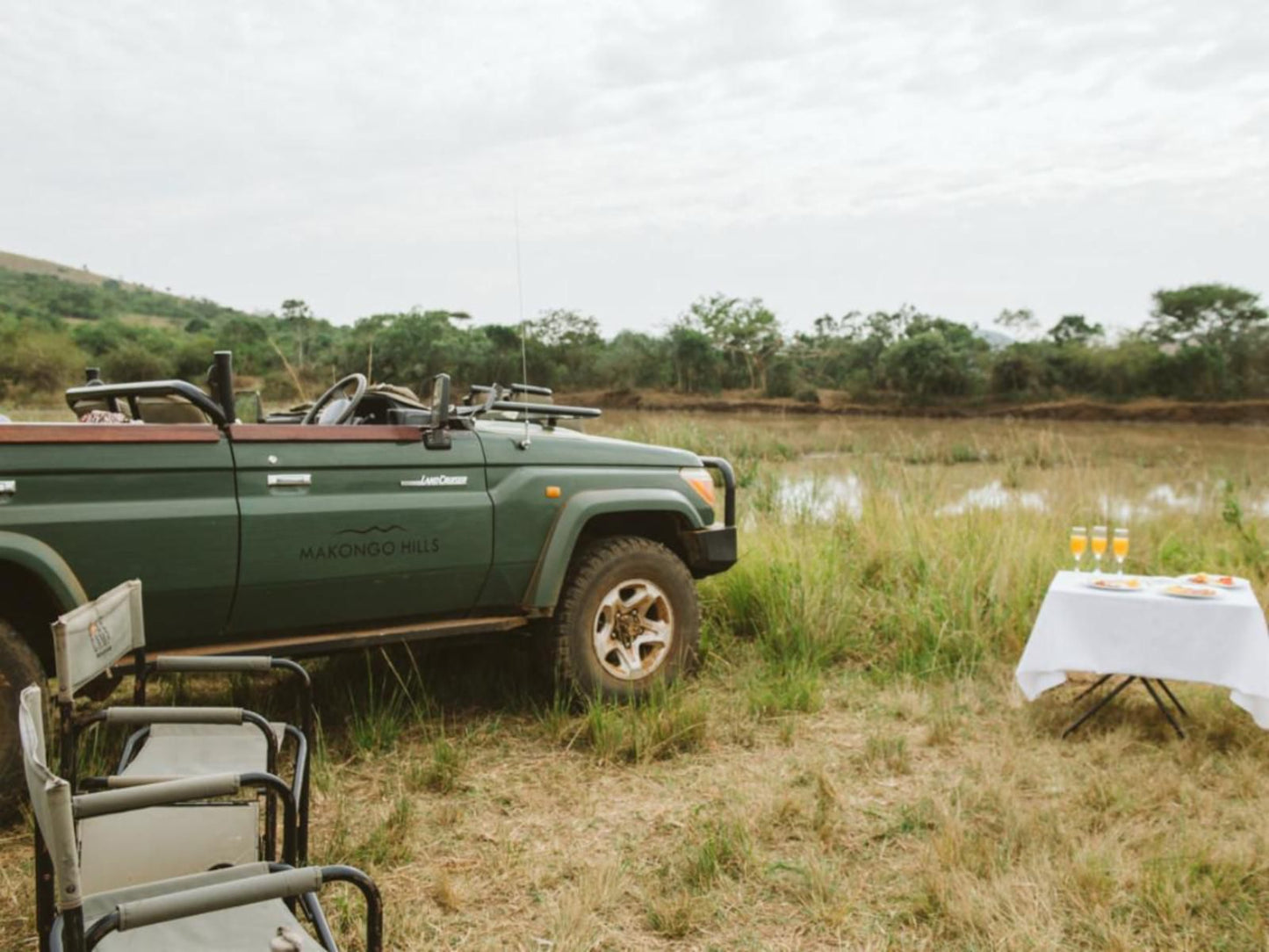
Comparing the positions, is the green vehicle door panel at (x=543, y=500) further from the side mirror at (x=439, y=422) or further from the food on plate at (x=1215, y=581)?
the food on plate at (x=1215, y=581)

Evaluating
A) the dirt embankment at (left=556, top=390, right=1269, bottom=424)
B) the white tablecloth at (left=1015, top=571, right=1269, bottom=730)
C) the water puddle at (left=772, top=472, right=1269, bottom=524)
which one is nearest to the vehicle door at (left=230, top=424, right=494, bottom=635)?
the white tablecloth at (left=1015, top=571, right=1269, bottom=730)

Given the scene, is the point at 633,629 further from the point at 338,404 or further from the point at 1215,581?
the point at 1215,581

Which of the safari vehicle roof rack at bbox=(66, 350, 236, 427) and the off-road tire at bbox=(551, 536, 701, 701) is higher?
the safari vehicle roof rack at bbox=(66, 350, 236, 427)

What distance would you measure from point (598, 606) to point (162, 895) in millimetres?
2728

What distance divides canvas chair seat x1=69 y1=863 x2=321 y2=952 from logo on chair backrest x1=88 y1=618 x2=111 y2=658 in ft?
2.01

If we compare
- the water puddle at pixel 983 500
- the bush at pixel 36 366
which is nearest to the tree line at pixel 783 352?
the bush at pixel 36 366

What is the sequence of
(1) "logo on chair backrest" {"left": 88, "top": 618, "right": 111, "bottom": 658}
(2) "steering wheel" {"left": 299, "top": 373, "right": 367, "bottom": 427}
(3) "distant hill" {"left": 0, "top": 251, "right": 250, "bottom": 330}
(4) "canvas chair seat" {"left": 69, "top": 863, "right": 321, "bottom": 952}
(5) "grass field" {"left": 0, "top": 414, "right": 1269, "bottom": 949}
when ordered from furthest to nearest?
(3) "distant hill" {"left": 0, "top": 251, "right": 250, "bottom": 330} < (2) "steering wheel" {"left": 299, "top": 373, "right": 367, "bottom": 427} < (5) "grass field" {"left": 0, "top": 414, "right": 1269, "bottom": 949} < (1) "logo on chair backrest" {"left": 88, "top": 618, "right": 111, "bottom": 658} < (4) "canvas chair seat" {"left": 69, "top": 863, "right": 321, "bottom": 952}

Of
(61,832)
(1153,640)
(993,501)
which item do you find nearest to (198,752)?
(61,832)

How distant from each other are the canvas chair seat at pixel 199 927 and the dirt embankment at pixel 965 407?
3058cm

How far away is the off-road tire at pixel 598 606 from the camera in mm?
4465

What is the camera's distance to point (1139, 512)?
1007 centimetres

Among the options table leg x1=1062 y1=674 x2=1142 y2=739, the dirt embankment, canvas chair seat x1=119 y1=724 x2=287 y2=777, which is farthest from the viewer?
the dirt embankment

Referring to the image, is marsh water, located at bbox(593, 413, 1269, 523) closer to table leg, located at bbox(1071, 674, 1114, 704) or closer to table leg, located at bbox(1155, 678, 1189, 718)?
table leg, located at bbox(1071, 674, 1114, 704)

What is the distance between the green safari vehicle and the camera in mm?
3354
